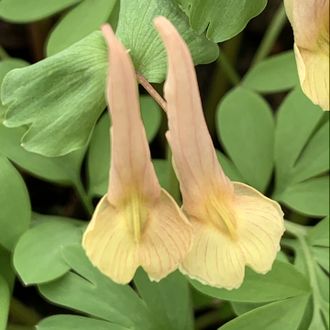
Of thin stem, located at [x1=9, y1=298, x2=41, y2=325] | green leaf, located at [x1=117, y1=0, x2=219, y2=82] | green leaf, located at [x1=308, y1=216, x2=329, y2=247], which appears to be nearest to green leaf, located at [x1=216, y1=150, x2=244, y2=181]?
green leaf, located at [x1=308, y1=216, x2=329, y2=247]

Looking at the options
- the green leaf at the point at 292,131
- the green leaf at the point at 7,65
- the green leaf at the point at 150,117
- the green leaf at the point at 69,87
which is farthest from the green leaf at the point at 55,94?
the green leaf at the point at 292,131

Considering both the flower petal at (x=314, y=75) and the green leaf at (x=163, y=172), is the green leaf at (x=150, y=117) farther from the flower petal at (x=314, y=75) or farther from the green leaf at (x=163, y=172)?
the flower petal at (x=314, y=75)

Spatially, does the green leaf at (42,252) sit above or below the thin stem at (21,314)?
above

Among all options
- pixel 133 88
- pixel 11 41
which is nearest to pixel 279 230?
pixel 133 88

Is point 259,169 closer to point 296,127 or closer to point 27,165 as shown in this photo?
point 296,127

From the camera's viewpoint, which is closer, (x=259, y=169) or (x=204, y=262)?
(x=204, y=262)

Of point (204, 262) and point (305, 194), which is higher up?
point (204, 262)

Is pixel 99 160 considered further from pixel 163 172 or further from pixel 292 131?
pixel 292 131

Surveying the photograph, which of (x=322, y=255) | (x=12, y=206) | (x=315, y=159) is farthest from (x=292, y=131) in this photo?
(x=12, y=206)
